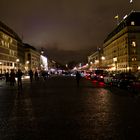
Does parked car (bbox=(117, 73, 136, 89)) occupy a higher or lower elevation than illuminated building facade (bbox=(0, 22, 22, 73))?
lower

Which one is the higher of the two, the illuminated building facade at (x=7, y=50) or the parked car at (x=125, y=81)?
the illuminated building facade at (x=7, y=50)

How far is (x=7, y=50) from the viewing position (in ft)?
442

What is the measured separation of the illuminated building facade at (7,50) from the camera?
12359cm

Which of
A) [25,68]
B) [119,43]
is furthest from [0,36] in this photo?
[25,68]

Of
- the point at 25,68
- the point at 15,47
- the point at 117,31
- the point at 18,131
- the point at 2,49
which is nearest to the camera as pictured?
the point at 18,131

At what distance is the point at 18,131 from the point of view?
985 cm

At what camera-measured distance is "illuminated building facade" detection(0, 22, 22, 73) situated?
123588 mm

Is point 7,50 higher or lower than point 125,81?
higher

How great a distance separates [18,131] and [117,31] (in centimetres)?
12769

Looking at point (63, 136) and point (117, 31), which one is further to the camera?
point (117, 31)

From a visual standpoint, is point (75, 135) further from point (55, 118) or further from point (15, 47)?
point (15, 47)

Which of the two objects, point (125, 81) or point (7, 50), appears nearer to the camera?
point (125, 81)

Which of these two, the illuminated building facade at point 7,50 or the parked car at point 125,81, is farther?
the illuminated building facade at point 7,50

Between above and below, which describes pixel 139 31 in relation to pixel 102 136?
above
